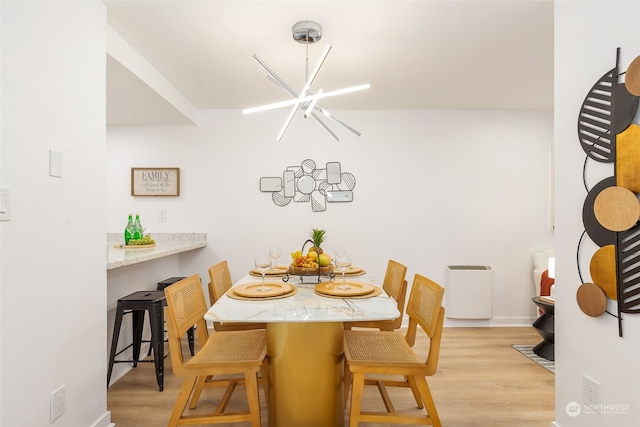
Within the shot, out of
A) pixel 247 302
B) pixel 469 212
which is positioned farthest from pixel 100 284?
pixel 469 212

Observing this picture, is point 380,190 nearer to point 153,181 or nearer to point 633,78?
point 153,181

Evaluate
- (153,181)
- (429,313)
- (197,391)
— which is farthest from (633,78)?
(153,181)

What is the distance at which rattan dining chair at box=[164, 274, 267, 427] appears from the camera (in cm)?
162

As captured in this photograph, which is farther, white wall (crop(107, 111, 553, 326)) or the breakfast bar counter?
white wall (crop(107, 111, 553, 326))

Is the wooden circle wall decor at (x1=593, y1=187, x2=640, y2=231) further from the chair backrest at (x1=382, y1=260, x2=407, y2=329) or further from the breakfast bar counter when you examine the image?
the breakfast bar counter

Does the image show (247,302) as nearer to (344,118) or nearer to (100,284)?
(100,284)

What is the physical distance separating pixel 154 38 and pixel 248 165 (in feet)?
5.56

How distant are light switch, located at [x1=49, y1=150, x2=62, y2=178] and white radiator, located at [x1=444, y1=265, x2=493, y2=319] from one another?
3450 millimetres

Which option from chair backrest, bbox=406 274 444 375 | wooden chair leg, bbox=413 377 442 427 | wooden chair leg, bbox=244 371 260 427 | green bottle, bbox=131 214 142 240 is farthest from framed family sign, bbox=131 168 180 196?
wooden chair leg, bbox=413 377 442 427

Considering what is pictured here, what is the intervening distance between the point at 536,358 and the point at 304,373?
2251mm

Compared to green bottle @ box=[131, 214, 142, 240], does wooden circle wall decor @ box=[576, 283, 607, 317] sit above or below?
below

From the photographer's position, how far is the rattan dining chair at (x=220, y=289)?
2.22 m

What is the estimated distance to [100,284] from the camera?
193 centimetres

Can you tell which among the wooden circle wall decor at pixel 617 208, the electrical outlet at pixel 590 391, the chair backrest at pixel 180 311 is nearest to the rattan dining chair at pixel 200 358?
the chair backrest at pixel 180 311
